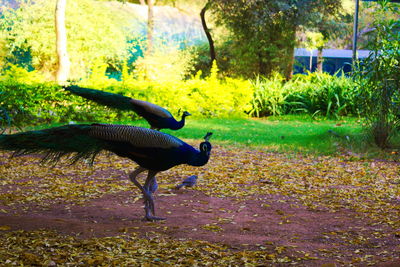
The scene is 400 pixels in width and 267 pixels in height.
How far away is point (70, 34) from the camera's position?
27.3m

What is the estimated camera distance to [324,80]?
1830 centimetres

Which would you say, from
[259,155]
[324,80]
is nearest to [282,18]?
[324,80]

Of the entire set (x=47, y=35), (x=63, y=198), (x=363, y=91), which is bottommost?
(x=63, y=198)

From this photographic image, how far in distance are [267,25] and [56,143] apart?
18.4 meters

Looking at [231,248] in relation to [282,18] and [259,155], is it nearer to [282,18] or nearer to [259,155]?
[259,155]

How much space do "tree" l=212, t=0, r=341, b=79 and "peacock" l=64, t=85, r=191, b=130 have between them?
15.1 metres

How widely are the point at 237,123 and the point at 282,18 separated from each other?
7.00 meters

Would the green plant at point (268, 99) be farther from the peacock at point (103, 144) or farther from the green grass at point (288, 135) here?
the peacock at point (103, 144)

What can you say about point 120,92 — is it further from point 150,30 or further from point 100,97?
point 150,30

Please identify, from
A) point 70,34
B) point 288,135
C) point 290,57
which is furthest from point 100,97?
point 70,34

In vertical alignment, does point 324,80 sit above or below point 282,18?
below

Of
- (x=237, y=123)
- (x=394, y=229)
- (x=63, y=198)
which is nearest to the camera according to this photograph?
(x=394, y=229)

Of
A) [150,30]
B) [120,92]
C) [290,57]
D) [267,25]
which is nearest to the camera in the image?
[120,92]

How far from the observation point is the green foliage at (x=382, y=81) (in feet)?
30.1
